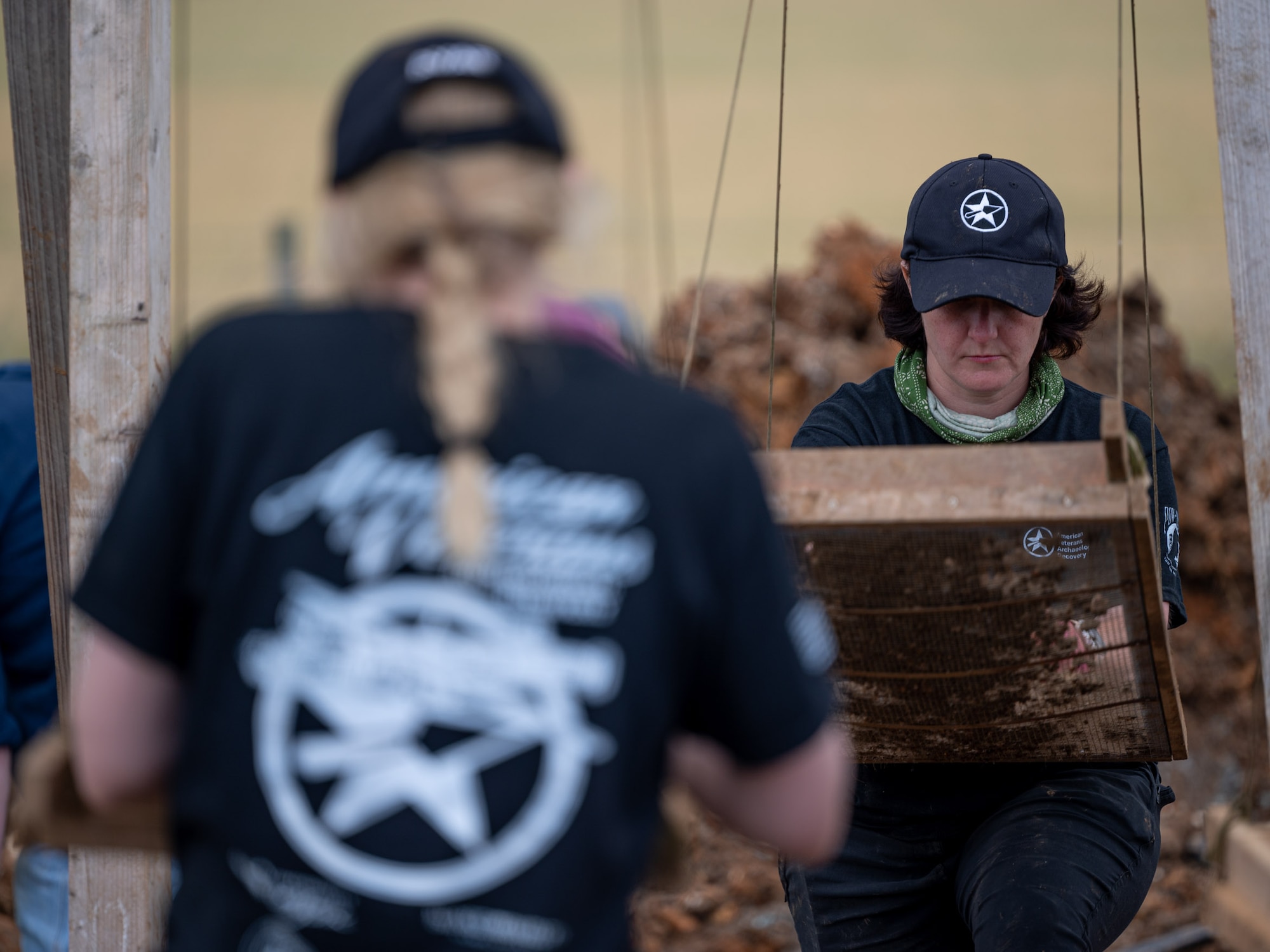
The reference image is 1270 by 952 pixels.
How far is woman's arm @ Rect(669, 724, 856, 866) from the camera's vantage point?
37.6 inches

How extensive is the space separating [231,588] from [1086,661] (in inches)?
50.0

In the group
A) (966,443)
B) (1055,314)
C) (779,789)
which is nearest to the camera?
(779,789)

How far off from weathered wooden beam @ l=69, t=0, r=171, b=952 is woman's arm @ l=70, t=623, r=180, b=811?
0.97 m

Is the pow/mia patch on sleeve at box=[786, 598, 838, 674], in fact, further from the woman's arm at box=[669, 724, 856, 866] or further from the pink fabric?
the pink fabric

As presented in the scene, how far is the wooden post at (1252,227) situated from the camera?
1.88 meters

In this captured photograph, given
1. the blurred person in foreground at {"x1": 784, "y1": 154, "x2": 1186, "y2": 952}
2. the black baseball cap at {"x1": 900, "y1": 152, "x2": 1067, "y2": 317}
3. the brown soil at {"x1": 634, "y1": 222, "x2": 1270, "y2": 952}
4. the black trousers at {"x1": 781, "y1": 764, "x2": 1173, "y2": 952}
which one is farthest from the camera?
the brown soil at {"x1": 634, "y1": 222, "x2": 1270, "y2": 952}

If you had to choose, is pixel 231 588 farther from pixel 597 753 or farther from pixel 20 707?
pixel 20 707

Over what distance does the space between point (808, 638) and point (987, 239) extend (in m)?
1.31

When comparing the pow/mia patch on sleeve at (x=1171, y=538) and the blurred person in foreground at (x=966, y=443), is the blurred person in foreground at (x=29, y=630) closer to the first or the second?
the blurred person in foreground at (x=966, y=443)

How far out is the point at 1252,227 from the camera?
6.20 feet

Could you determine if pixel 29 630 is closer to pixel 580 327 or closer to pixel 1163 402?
pixel 580 327

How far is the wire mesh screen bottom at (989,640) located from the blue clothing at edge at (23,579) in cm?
129

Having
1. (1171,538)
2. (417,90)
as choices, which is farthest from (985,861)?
(417,90)

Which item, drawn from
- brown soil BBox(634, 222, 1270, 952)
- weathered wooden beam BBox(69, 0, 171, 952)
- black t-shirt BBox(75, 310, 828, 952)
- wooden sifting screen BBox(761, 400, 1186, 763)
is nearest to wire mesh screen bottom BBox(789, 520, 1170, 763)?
wooden sifting screen BBox(761, 400, 1186, 763)
